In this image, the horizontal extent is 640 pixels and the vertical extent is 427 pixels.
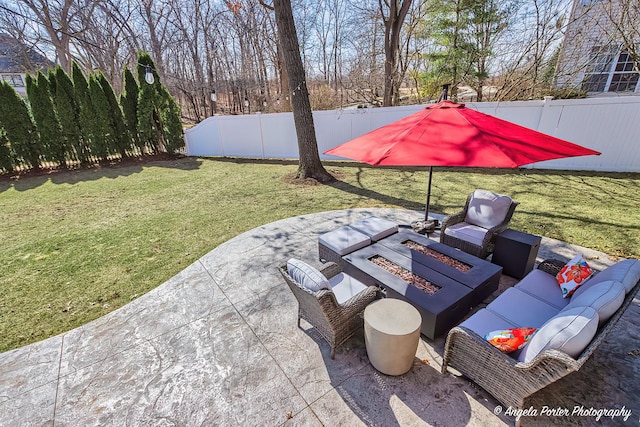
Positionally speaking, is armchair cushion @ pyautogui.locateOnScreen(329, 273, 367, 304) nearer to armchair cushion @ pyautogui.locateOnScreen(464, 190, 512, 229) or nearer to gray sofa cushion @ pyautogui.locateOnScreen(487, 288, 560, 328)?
gray sofa cushion @ pyautogui.locateOnScreen(487, 288, 560, 328)

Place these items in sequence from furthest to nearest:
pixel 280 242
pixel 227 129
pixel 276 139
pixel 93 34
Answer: pixel 93 34
pixel 227 129
pixel 276 139
pixel 280 242

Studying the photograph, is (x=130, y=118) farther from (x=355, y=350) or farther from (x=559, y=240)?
(x=559, y=240)

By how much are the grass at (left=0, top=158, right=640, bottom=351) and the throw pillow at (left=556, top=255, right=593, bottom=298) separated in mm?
2533

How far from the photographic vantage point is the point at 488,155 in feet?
7.72

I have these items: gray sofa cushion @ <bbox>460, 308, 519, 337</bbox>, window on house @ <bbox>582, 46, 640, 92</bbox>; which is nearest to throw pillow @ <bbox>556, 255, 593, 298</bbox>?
gray sofa cushion @ <bbox>460, 308, 519, 337</bbox>

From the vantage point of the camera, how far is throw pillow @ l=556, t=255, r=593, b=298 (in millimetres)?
2733

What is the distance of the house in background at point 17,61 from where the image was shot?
74.8ft

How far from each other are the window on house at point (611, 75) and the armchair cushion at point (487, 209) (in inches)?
466

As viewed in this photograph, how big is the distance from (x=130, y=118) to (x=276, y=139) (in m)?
6.74

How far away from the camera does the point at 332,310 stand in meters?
2.54

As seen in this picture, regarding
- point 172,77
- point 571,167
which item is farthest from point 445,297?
point 172,77

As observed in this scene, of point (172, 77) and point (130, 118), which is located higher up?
point (172, 77)

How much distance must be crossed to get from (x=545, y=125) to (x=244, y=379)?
10590mm

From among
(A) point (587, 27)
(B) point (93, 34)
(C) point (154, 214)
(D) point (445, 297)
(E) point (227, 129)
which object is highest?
(B) point (93, 34)
